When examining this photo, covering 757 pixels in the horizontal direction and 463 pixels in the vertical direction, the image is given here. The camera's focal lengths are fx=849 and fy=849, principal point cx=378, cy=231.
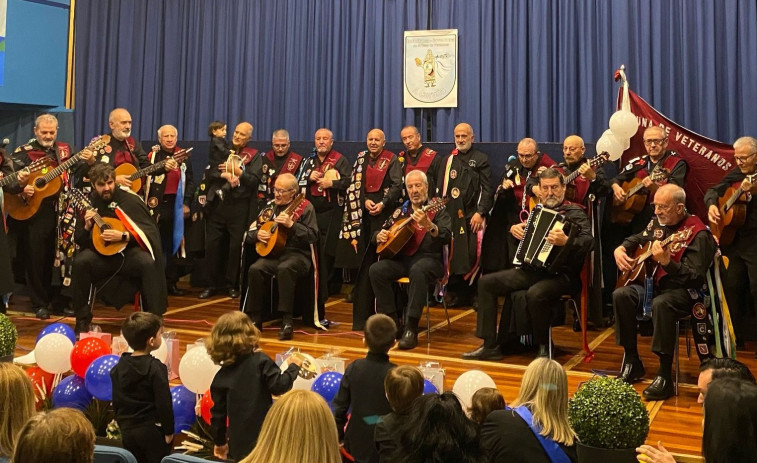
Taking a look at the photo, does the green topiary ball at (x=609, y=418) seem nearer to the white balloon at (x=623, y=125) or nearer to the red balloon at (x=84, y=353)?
the red balloon at (x=84, y=353)

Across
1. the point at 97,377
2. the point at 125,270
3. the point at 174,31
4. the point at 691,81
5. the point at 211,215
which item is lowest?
the point at 97,377

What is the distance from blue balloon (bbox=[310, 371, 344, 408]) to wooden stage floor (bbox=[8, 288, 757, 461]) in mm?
1128

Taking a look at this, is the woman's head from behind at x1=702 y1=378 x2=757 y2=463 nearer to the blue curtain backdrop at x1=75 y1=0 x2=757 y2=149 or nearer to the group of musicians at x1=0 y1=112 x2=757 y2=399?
the group of musicians at x1=0 y1=112 x2=757 y2=399

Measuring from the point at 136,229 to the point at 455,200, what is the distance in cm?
313

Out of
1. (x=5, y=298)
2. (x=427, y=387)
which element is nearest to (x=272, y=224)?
(x=5, y=298)

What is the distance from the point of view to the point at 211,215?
30.5 feet

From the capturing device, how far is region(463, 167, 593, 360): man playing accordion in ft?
20.2

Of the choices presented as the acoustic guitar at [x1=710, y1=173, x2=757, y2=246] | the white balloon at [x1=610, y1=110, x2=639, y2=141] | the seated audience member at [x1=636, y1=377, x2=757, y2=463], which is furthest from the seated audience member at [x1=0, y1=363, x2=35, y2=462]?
the white balloon at [x1=610, y1=110, x2=639, y2=141]

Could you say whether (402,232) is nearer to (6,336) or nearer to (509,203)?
(509,203)

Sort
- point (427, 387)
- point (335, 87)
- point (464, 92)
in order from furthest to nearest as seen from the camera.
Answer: point (335, 87) < point (464, 92) < point (427, 387)

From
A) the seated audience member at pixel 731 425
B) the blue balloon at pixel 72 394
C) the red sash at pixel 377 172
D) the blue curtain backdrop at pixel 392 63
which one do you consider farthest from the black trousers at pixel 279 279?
the seated audience member at pixel 731 425

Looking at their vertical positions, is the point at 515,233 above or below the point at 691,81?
below

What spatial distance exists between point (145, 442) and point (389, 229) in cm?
366

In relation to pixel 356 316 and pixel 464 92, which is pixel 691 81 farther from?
pixel 356 316
